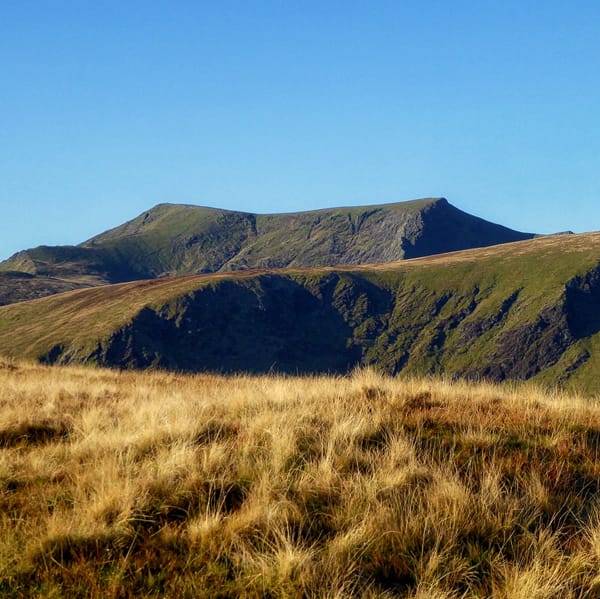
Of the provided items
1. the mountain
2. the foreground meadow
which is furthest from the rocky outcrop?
the foreground meadow

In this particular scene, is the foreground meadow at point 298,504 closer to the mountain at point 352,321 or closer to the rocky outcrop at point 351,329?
the mountain at point 352,321

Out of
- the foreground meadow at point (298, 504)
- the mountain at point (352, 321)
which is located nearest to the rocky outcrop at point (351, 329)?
the mountain at point (352, 321)

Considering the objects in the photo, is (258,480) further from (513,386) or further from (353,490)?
(513,386)

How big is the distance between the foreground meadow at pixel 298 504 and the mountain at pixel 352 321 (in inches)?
5081

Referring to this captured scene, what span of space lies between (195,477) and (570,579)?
3.71m

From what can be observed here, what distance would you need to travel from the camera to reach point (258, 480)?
6.46 meters

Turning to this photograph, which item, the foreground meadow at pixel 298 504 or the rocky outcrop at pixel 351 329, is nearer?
the foreground meadow at pixel 298 504

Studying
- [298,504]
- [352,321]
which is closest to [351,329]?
[352,321]

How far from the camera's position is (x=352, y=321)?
189125 millimetres

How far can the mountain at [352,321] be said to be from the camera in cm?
14412

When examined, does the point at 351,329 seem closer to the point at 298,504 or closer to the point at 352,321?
the point at 352,321

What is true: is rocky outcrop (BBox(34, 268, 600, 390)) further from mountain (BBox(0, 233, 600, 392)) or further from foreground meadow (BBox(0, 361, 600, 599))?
foreground meadow (BBox(0, 361, 600, 599))

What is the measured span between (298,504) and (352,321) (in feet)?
604

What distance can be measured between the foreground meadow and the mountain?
129m
